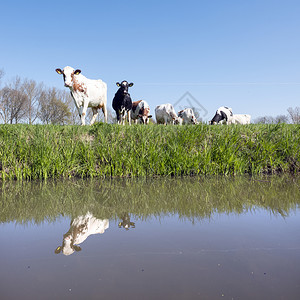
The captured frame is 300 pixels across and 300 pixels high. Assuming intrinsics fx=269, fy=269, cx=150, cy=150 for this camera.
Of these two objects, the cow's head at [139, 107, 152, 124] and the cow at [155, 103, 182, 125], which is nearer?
the cow's head at [139, 107, 152, 124]

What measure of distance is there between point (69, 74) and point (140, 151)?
15.0 feet

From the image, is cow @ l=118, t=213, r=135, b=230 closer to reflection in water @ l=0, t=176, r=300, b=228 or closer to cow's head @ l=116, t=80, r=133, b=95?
reflection in water @ l=0, t=176, r=300, b=228

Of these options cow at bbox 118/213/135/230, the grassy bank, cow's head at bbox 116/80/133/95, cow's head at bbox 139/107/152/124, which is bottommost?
cow at bbox 118/213/135/230

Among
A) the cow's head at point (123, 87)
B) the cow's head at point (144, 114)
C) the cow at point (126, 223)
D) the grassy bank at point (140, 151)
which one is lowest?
the cow at point (126, 223)

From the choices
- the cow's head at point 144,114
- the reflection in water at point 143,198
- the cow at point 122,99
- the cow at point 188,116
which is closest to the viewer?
the reflection in water at point 143,198

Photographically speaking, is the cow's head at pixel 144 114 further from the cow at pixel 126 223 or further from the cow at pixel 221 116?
the cow at pixel 126 223

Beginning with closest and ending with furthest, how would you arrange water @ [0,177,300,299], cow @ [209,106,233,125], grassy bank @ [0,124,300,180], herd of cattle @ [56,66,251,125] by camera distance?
water @ [0,177,300,299], grassy bank @ [0,124,300,180], herd of cattle @ [56,66,251,125], cow @ [209,106,233,125]

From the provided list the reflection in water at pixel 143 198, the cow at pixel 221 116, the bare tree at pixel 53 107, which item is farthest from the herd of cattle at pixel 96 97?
the bare tree at pixel 53 107

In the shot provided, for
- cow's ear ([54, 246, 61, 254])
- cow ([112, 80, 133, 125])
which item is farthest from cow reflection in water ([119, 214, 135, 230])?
cow ([112, 80, 133, 125])

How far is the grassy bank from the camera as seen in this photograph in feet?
17.6

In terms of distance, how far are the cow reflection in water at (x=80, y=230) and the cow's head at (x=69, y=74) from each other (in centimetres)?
671

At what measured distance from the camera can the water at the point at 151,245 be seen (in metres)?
1.45

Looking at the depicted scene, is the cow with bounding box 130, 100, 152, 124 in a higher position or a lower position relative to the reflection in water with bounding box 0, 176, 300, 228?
higher

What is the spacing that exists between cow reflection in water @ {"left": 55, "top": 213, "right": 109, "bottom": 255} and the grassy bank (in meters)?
2.68
